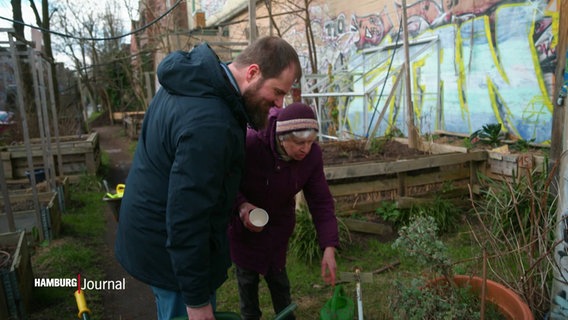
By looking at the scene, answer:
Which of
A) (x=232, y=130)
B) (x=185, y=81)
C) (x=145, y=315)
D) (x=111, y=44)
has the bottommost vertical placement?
(x=145, y=315)

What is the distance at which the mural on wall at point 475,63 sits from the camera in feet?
18.6

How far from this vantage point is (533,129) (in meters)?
5.80

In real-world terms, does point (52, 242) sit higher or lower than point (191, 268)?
lower

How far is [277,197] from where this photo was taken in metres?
2.52

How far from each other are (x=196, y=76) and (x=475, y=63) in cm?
635

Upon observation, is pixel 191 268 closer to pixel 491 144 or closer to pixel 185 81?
pixel 185 81

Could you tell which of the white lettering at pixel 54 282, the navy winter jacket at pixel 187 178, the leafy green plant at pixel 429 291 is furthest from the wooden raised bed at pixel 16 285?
the leafy green plant at pixel 429 291

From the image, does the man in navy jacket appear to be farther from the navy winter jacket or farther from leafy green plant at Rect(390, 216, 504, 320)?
leafy green plant at Rect(390, 216, 504, 320)

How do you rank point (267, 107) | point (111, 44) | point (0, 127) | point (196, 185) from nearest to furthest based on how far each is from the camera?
1. point (196, 185)
2. point (267, 107)
3. point (0, 127)
4. point (111, 44)

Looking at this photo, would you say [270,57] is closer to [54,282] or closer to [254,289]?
[254,289]

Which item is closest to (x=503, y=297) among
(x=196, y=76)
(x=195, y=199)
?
(x=195, y=199)

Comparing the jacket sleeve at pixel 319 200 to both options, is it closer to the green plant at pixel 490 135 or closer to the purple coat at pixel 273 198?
the purple coat at pixel 273 198

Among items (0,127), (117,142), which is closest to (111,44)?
(117,142)

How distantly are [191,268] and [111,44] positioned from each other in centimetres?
3079
